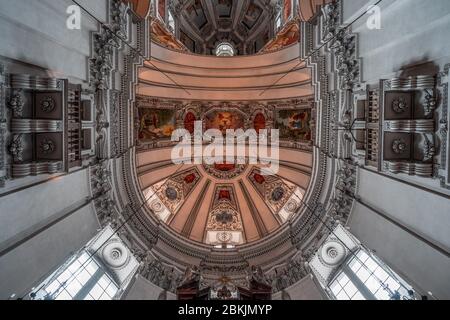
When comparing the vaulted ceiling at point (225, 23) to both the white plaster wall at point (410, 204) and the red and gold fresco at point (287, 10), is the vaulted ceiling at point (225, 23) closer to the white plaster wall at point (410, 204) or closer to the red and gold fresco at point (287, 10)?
the red and gold fresco at point (287, 10)

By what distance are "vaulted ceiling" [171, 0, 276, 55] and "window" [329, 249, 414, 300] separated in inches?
561

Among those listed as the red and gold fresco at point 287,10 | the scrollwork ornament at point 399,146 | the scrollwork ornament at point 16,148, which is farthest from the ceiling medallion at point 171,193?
the scrollwork ornament at point 399,146

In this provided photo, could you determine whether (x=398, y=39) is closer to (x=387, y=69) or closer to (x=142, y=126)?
(x=387, y=69)

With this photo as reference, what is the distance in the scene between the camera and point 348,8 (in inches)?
350

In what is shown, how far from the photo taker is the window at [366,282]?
8017mm

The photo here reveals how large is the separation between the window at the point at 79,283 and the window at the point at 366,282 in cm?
709

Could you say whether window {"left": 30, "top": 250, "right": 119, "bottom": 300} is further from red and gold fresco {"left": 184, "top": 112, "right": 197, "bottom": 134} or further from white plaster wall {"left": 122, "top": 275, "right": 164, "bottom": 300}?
red and gold fresco {"left": 184, "top": 112, "right": 197, "bottom": 134}

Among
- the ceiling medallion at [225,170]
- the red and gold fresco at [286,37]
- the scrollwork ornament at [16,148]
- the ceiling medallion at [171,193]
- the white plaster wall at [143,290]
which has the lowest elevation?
the white plaster wall at [143,290]

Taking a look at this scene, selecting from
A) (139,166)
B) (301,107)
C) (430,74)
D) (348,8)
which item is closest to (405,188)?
(430,74)

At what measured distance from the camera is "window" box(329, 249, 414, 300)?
8017 millimetres

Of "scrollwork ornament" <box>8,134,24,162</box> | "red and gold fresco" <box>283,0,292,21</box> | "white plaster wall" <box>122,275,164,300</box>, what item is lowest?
"white plaster wall" <box>122,275,164,300</box>

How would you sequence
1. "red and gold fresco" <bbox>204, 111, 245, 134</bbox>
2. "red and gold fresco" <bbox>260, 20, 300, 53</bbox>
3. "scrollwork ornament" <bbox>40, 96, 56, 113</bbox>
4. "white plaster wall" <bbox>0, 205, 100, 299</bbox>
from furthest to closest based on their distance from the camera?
"red and gold fresco" <bbox>204, 111, 245, 134</bbox> → "red and gold fresco" <bbox>260, 20, 300, 53</bbox> → "scrollwork ornament" <bbox>40, 96, 56, 113</bbox> → "white plaster wall" <bbox>0, 205, 100, 299</bbox>

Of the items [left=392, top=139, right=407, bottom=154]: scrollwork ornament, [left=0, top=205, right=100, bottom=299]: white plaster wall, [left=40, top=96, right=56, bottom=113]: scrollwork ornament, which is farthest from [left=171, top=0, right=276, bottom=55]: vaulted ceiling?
[left=0, top=205, right=100, bottom=299]: white plaster wall

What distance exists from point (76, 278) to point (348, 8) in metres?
10.8
